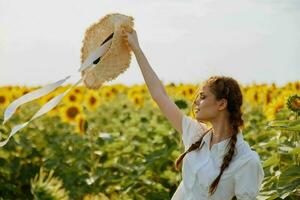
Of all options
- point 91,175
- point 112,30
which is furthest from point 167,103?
point 91,175

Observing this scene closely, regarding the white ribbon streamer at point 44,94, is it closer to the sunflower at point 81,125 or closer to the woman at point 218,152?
the woman at point 218,152

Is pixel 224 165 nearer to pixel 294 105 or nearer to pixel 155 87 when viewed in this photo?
pixel 155 87

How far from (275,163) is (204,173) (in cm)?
97

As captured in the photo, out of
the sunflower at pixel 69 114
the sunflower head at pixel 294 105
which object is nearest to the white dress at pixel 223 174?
the sunflower head at pixel 294 105

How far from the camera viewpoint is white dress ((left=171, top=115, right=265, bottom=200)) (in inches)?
128

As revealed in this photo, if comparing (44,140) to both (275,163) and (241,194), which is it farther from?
(241,194)

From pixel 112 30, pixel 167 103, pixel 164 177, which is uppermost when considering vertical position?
pixel 112 30

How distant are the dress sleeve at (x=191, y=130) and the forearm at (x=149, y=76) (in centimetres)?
15

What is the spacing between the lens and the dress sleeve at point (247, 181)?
3.23 metres

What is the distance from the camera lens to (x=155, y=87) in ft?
11.8

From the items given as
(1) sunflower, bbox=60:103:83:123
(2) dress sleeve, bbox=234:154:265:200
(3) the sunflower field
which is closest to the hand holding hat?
(3) the sunflower field

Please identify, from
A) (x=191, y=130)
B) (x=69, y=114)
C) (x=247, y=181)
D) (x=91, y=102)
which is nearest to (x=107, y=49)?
(x=191, y=130)

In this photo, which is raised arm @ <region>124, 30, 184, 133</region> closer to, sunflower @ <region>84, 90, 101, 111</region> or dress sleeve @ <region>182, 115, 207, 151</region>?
dress sleeve @ <region>182, 115, 207, 151</region>

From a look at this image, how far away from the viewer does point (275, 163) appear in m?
4.21
